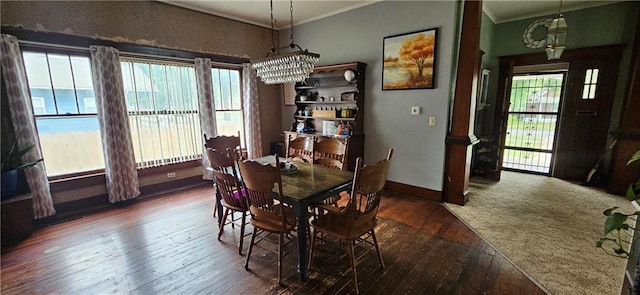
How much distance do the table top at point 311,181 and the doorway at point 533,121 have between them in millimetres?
4183

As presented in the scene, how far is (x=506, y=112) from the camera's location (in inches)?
177

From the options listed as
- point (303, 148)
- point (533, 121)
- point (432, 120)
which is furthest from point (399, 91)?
point (533, 121)

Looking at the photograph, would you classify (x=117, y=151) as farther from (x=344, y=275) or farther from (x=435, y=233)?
(x=435, y=233)

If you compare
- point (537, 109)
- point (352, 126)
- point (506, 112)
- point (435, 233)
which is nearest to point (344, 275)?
point (435, 233)

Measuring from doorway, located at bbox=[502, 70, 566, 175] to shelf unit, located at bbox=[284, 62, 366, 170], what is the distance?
9.73 feet

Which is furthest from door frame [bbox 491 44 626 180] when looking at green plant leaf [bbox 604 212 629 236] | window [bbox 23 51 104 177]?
window [bbox 23 51 104 177]

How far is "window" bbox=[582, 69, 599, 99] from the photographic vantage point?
4309 mm

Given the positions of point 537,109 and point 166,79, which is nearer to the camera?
point 166,79

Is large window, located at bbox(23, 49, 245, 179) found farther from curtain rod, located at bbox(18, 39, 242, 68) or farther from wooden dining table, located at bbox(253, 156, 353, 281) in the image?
wooden dining table, located at bbox(253, 156, 353, 281)

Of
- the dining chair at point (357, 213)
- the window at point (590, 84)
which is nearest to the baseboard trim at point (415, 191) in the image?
the dining chair at point (357, 213)

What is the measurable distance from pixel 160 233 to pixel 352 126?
2906mm

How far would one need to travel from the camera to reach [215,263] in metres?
2.36

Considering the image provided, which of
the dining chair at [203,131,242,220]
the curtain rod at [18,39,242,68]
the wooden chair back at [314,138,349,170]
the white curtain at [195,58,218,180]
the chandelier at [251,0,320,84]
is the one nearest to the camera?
the chandelier at [251,0,320,84]

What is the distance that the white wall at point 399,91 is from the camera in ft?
11.2
